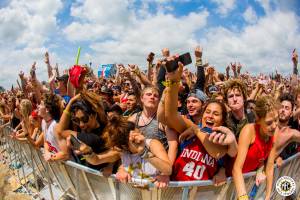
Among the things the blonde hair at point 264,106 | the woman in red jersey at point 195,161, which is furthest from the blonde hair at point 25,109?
the blonde hair at point 264,106

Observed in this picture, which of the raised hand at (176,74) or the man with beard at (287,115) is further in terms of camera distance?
the man with beard at (287,115)

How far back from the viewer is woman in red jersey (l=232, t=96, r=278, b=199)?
2.68m

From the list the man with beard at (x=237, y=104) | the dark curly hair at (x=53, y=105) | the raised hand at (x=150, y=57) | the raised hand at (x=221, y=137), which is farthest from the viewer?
the raised hand at (x=150, y=57)

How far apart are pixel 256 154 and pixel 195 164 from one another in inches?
22.3

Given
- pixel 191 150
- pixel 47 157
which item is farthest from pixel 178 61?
pixel 47 157

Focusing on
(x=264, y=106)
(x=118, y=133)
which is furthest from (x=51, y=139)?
(x=264, y=106)

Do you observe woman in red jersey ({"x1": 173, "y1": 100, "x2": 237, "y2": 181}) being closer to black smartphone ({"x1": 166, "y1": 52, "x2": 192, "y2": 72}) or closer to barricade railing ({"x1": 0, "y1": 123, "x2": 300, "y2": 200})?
Result: barricade railing ({"x1": 0, "y1": 123, "x2": 300, "y2": 200})

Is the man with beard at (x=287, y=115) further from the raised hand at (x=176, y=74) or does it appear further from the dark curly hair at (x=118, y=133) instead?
the dark curly hair at (x=118, y=133)

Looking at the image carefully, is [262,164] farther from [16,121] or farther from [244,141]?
[16,121]

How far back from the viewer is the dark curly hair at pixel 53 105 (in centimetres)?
402

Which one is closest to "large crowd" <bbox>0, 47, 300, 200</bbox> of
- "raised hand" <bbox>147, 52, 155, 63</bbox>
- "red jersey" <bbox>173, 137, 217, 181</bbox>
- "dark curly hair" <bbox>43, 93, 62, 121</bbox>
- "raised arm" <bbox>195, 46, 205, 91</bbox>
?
"red jersey" <bbox>173, 137, 217, 181</bbox>

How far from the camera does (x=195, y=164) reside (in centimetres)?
266

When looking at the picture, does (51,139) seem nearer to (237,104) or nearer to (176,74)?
(176,74)

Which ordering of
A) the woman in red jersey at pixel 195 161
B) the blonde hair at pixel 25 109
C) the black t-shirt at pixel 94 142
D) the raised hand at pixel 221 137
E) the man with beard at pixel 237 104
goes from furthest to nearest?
the blonde hair at pixel 25 109 < the man with beard at pixel 237 104 < the black t-shirt at pixel 94 142 < the woman in red jersey at pixel 195 161 < the raised hand at pixel 221 137
